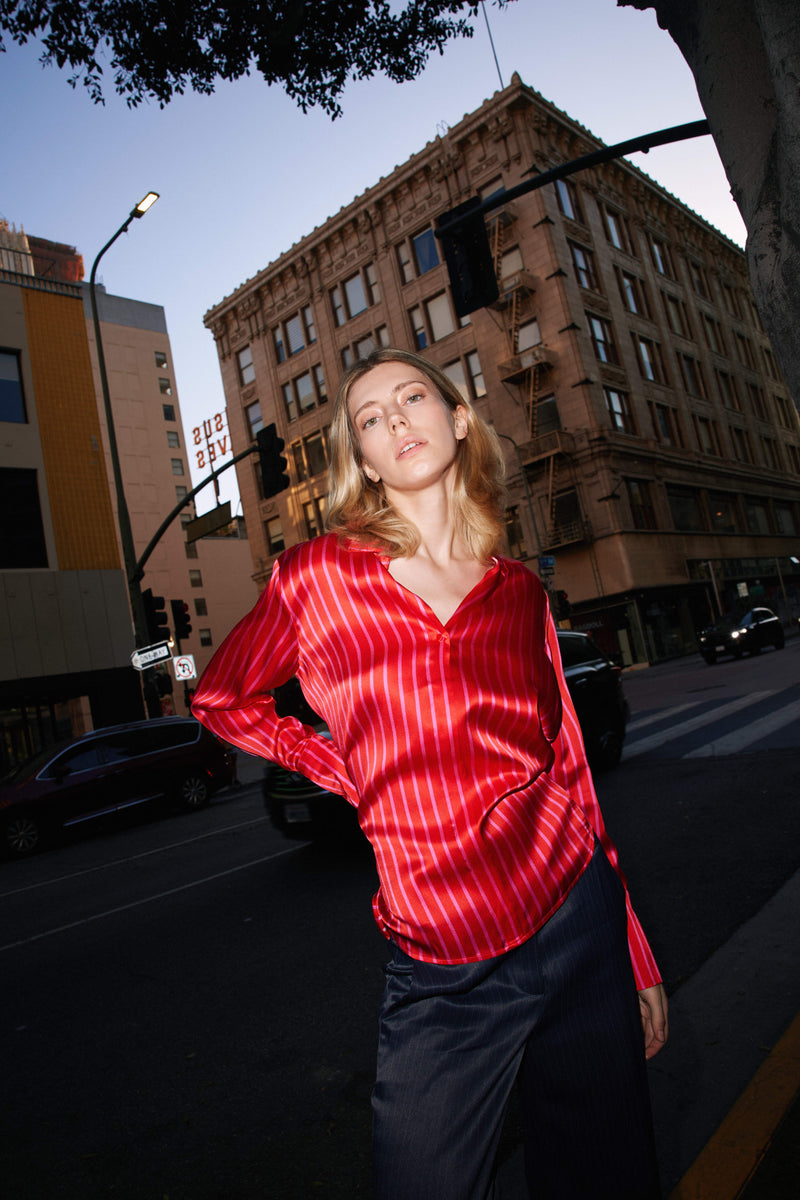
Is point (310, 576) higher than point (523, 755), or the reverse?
point (310, 576)

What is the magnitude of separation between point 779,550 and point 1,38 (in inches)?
1850

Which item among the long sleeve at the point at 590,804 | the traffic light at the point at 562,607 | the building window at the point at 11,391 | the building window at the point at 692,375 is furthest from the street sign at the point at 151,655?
the building window at the point at 692,375

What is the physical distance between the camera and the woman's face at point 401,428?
171cm

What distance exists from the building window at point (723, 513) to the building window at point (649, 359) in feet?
22.6

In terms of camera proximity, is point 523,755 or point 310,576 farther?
point 310,576

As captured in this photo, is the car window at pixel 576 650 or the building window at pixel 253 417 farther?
the building window at pixel 253 417

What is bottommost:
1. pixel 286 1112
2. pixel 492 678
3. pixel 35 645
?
pixel 286 1112

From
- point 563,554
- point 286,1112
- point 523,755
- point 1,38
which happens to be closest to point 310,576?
point 523,755

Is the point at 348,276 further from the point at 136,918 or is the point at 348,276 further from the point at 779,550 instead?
the point at 136,918

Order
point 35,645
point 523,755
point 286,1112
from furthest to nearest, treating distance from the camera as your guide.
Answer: point 35,645 → point 286,1112 → point 523,755

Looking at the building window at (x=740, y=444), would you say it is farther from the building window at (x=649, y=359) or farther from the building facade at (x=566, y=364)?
the building window at (x=649, y=359)

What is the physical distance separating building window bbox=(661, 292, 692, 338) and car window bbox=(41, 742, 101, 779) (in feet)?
129

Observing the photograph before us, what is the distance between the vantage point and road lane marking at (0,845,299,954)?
251 inches

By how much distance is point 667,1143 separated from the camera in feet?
7.82
